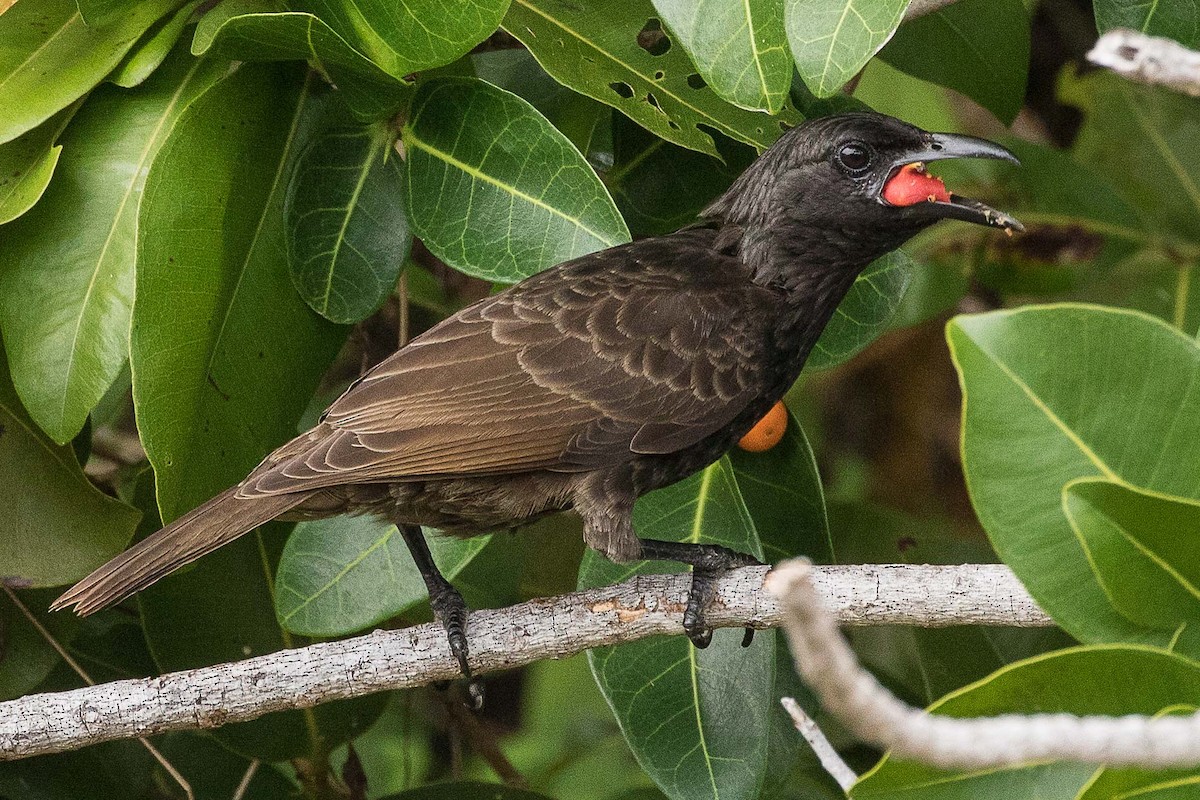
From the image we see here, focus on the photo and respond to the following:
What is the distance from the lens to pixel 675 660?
268cm

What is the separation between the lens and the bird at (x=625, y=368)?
8.73ft

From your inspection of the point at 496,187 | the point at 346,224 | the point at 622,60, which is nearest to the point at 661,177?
the point at 622,60

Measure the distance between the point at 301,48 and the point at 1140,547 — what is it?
5.59 ft

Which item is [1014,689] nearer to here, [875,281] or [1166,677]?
[1166,677]

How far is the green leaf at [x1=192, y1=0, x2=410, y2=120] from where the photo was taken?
2363mm

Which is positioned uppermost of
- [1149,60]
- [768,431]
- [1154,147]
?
[1149,60]

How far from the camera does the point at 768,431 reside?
2.92 m

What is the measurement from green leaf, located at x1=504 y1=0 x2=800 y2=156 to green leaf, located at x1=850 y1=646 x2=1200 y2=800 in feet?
4.43

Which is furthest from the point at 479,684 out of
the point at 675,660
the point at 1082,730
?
the point at 1082,730

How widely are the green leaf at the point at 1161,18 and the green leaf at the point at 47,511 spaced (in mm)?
2224

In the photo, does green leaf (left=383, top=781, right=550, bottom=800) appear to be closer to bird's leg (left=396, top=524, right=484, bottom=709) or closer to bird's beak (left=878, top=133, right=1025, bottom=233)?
bird's leg (left=396, top=524, right=484, bottom=709)

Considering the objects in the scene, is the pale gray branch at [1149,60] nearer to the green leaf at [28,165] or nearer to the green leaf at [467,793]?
the green leaf at [28,165]

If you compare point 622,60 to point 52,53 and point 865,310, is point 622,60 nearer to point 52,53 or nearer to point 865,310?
point 865,310

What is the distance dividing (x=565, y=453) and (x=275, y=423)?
2.00 ft
